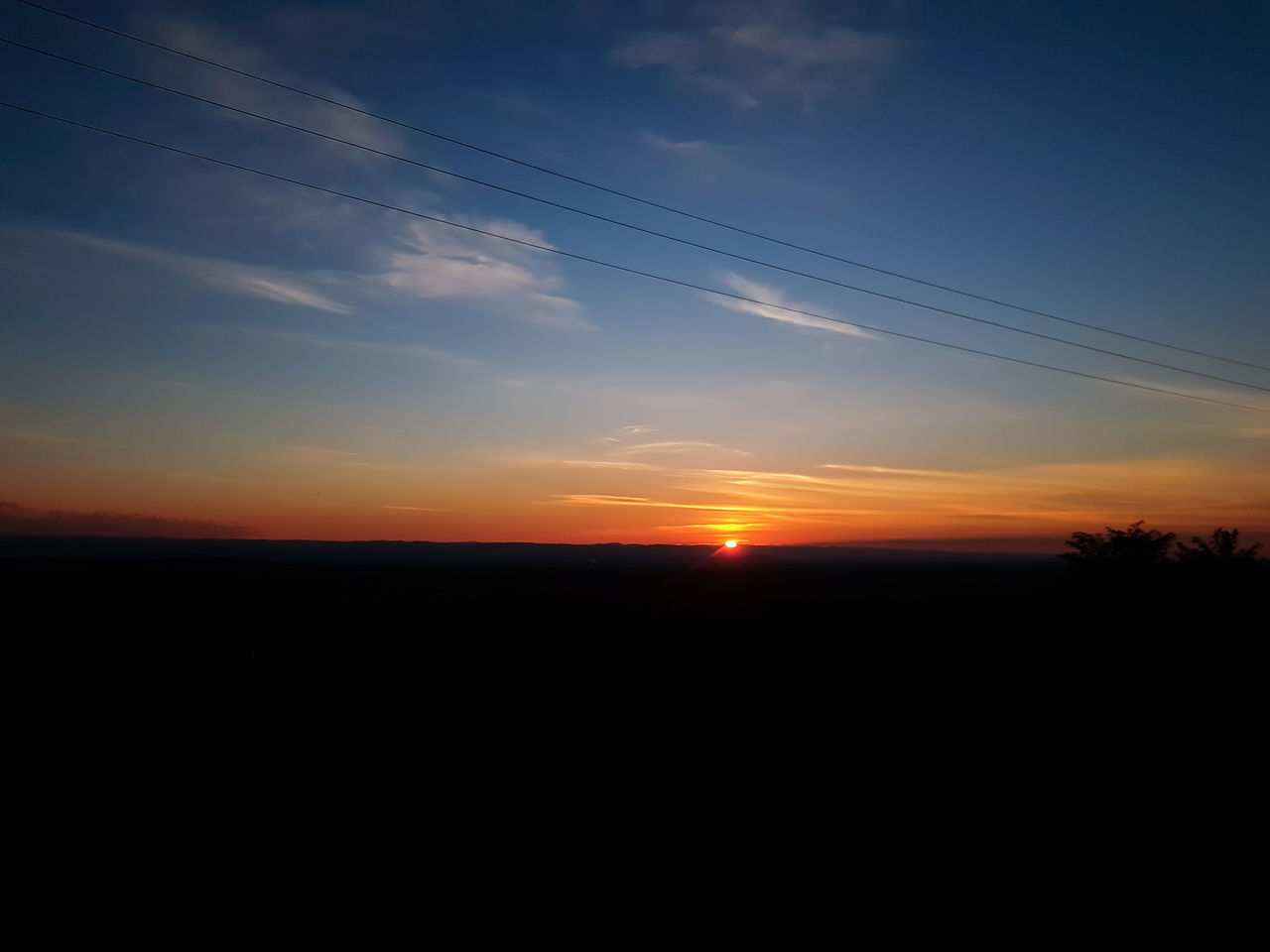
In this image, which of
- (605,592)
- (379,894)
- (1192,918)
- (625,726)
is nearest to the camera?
(1192,918)

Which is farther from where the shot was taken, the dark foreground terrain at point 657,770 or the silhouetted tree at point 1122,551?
the silhouetted tree at point 1122,551

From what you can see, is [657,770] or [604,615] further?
[604,615]

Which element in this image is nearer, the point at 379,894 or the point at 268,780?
→ the point at 379,894

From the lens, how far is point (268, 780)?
41.2ft

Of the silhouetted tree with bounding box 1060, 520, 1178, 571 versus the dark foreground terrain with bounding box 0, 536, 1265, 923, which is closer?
the dark foreground terrain with bounding box 0, 536, 1265, 923

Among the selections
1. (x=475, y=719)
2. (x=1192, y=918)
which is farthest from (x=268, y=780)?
(x=1192, y=918)

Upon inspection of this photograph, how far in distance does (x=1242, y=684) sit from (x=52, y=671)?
3594 centimetres

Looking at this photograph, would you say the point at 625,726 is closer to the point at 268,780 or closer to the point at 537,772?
the point at 537,772

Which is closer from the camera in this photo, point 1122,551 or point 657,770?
point 657,770

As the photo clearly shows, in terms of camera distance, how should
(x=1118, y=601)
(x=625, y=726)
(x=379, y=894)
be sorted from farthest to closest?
1. (x=1118, y=601)
2. (x=625, y=726)
3. (x=379, y=894)

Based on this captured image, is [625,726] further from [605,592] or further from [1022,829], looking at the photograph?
[605,592]

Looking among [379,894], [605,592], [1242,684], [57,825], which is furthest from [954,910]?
[605,592]

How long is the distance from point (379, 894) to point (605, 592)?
8831 cm

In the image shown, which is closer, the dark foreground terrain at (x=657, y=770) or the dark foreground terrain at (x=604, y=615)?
the dark foreground terrain at (x=657, y=770)
